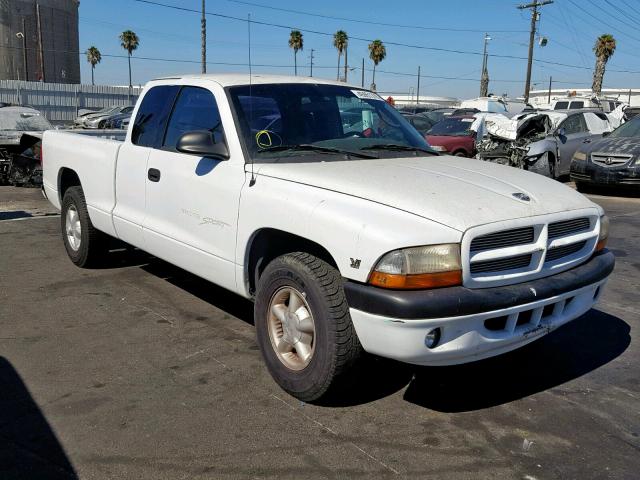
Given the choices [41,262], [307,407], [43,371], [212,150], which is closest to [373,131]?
[212,150]

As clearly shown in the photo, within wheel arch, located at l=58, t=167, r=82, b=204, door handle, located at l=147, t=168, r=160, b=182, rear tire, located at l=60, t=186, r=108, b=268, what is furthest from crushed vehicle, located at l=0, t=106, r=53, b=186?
door handle, located at l=147, t=168, r=160, b=182

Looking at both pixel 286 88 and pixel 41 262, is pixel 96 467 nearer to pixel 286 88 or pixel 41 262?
pixel 286 88

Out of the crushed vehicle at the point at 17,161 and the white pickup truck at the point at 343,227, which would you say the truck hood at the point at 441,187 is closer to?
the white pickup truck at the point at 343,227

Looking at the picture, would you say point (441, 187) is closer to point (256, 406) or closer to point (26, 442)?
point (256, 406)

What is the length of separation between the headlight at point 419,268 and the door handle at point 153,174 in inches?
92.1

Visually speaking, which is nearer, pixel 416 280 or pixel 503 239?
pixel 416 280

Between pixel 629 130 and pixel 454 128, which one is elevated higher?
pixel 629 130

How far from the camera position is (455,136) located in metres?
15.3

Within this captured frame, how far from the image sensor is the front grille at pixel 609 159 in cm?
→ 1198

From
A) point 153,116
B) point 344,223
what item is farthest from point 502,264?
point 153,116

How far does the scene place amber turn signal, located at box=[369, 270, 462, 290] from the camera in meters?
3.00

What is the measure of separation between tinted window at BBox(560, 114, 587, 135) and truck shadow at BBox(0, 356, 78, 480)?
13.8 metres

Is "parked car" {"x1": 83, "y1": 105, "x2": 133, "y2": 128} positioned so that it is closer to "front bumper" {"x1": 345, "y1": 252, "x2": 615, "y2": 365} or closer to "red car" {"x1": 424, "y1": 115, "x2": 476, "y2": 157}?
"red car" {"x1": 424, "y1": 115, "x2": 476, "y2": 157}

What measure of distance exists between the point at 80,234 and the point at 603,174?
990 centimetres
